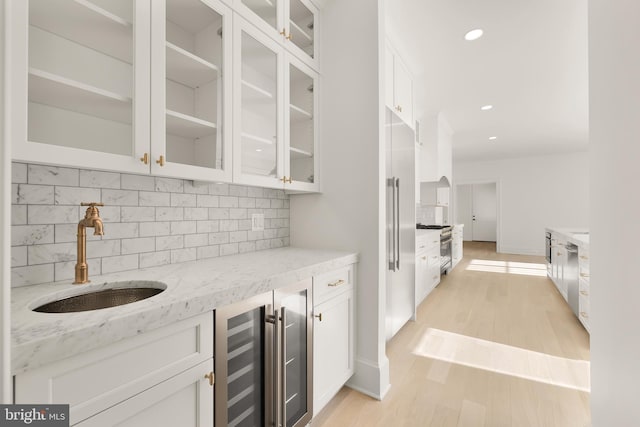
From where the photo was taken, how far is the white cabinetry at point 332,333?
1.54 meters

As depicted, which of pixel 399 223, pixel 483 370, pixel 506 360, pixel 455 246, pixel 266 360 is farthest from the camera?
pixel 455 246

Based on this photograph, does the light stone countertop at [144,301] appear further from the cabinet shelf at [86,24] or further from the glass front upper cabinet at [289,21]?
the glass front upper cabinet at [289,21]

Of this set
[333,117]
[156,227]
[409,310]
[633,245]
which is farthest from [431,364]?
[156,227]

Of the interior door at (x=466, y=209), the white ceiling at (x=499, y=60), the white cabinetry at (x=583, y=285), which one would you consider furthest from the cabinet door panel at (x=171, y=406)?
the interior door at (x=466, y=209)

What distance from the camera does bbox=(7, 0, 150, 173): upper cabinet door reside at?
0.86m

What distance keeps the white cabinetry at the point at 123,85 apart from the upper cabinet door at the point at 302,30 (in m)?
0.54

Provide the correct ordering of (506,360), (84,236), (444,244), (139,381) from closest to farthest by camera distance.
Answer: (139,381) → (84,236) → (506,360) → (444,244)

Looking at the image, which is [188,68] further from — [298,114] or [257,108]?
[298,114]

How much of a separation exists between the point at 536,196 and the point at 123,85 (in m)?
10.0

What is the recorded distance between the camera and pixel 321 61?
2.08 meters

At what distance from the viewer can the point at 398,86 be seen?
297 cm

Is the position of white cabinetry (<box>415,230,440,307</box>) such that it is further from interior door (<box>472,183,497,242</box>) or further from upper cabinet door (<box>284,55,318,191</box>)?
interior door (<box>472,183,497,242</box>)

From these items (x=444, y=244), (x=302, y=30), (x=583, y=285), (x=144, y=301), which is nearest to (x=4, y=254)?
(x=144, y=301)

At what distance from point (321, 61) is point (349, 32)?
268 mm
